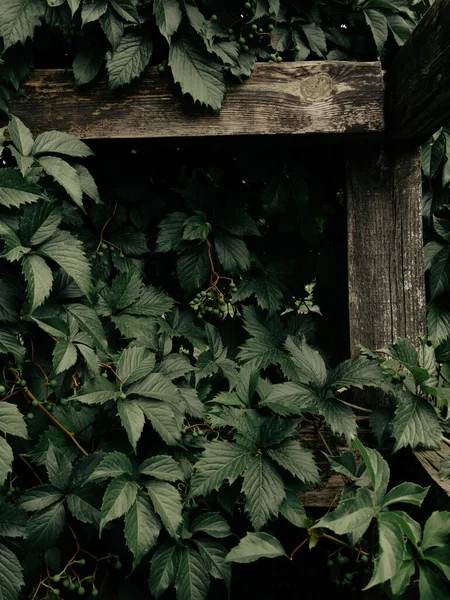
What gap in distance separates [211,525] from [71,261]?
76cm

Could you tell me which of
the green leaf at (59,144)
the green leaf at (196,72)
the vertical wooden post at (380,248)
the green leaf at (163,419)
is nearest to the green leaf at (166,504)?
the green leaf at (163,419)

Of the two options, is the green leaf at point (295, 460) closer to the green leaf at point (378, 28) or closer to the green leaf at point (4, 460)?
the green leaf at point (4, 460)

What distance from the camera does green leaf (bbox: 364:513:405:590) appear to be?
39.3 inches

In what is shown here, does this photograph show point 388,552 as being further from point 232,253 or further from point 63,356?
point 232,253

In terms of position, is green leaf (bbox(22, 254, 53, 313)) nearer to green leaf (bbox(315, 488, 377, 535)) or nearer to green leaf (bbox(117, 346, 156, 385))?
green leaf (bbox(117, 346, 156, 385))

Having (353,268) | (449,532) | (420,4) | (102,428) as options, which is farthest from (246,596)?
(420,4)

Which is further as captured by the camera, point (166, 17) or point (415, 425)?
point (166, 17)

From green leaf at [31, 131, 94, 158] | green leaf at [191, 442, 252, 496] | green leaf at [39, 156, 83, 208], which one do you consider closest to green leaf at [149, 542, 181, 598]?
green leaf at [191, 442, 252, 496]

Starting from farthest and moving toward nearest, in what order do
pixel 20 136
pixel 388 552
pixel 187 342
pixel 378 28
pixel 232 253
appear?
pixel 187 342
pixel 232 253
pixel 378 28
pixel 20 136
pixel 388 552

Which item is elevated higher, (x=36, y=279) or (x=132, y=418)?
(x=36, y=279)

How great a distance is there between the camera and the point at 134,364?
1.44 metres

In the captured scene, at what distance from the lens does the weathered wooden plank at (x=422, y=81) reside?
1279 mm

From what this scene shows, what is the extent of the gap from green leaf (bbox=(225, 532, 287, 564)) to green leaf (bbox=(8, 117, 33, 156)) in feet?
3.72

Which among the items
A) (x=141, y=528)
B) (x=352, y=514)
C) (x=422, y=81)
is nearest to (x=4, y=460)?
(x=141, y=528)
